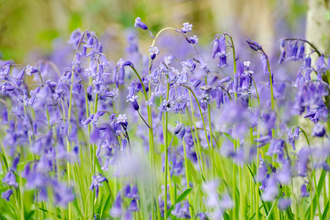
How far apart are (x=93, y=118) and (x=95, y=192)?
0.61 meters

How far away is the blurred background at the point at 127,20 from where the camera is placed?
791 centimetres

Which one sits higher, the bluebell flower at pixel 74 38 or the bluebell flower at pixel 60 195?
the bluebell flower at pixel 74 38

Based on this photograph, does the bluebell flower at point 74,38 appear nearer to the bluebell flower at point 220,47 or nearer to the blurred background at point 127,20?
the bluebell flower at point 220,47

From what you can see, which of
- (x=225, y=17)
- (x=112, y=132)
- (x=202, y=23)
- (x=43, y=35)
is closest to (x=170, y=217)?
(x=112, y=132)

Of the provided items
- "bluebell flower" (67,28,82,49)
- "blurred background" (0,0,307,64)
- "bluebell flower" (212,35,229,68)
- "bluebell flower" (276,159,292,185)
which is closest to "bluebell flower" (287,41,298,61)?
"bluebell flower" (212,35,229,68)

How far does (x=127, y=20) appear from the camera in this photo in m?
7.43

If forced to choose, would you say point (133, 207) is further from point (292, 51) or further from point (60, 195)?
point (292, 51)

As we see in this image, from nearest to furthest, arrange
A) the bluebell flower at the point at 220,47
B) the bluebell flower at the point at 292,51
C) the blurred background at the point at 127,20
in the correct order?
1. the bluebell flower at the point at 220,47
2. the bluebell flower at the point at 292,51
3. the blurred background at the point at 127,20

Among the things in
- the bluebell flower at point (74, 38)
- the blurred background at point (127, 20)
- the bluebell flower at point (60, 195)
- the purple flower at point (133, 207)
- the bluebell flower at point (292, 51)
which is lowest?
the purple flower at point (133, 207)

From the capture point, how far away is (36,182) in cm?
135

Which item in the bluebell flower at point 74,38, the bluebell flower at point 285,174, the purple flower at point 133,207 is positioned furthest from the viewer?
the bluebell flower at point 74,38

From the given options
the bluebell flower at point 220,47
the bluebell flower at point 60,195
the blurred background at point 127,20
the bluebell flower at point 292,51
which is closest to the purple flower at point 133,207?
the bluebell flower at point 60,195

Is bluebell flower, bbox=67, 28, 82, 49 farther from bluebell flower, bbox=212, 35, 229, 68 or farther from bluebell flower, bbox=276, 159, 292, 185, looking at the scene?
bluebell flower, bbox=276, 159, 292, 185

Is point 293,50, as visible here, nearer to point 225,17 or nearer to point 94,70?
point 94,70
